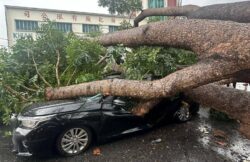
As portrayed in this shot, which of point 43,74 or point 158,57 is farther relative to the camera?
point 43,74

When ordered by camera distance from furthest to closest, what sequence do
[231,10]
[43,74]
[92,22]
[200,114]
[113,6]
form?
[92,22], [113,6], [200,114], [43,74], [231,10]


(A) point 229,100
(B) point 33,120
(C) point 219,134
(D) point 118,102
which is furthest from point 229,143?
A: (B) point 33,120

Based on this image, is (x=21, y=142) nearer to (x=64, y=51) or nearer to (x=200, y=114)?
(x=64, y=51)

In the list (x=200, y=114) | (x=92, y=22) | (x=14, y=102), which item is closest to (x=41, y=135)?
(x=14, y=102)

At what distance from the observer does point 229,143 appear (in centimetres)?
534

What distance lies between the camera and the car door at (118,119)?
500cm

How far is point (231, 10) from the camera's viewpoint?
5.00 m

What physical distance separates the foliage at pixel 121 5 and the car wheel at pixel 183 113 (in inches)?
190

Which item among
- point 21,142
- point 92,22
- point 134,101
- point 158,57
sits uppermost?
point 92,22

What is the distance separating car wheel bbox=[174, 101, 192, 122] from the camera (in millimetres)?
6368

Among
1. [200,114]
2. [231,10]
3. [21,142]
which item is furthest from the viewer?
[200,114]

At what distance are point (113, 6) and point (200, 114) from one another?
544 centimetres

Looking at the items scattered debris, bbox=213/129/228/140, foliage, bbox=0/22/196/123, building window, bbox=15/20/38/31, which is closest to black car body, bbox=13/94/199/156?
foliage, bbox=0/22/196/123

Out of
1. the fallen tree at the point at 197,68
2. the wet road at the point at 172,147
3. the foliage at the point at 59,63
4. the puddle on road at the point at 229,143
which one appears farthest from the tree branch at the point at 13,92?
the puddle on road at the point at 229,143
